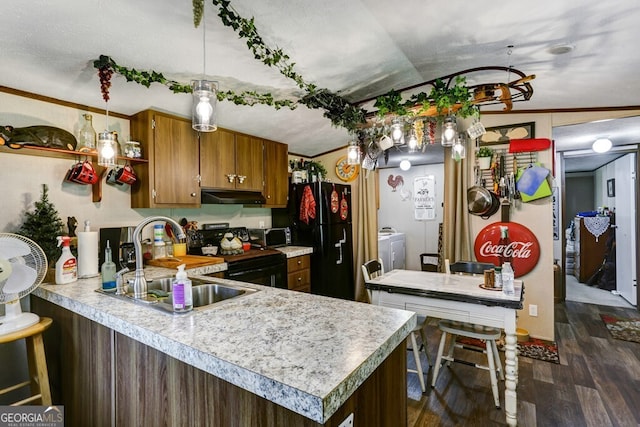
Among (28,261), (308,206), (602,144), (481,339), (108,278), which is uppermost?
(602,144)

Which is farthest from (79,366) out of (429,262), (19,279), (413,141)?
(429,262)

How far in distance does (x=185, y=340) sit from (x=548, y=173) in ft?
11.5

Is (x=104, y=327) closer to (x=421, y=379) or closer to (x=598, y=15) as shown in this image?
(x=421, y=379)

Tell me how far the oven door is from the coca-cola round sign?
217 centimetres

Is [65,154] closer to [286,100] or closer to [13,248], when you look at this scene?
[13,248]

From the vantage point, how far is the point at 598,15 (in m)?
1.71

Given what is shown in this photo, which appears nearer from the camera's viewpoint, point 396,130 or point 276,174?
point 396,130

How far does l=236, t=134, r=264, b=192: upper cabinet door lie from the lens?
11.5 ft

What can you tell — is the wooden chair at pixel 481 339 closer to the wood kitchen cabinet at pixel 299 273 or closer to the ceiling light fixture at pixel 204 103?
the wood kitchen cabinet at pixel 299 273

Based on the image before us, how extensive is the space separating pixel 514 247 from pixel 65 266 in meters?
3.82

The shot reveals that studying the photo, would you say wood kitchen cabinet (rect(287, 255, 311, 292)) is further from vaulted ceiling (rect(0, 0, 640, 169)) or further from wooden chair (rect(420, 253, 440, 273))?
wooden chair (rect(420, 253, 440, 273))

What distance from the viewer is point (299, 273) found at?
149 inches

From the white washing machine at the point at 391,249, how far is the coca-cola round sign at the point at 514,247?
1.68 m

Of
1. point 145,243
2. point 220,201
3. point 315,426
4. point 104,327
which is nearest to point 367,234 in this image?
point 220,201
